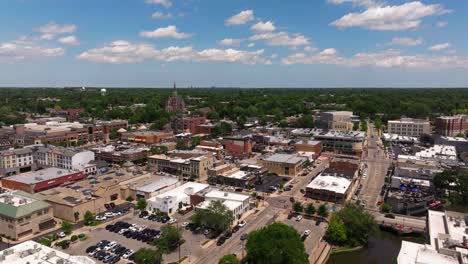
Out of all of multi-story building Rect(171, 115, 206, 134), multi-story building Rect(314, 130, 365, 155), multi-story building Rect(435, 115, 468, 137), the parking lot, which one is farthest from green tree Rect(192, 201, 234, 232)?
multi-story building Rect(435, 115, 468, 137)

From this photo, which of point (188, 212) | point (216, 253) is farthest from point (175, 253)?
point (188, 212)

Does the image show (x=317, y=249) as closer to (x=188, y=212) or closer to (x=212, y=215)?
(x=212, y=215)

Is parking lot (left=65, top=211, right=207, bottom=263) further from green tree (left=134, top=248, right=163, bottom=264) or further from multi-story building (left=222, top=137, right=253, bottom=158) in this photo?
multi-story building (left=222, top=137, right=253, bottom=158)

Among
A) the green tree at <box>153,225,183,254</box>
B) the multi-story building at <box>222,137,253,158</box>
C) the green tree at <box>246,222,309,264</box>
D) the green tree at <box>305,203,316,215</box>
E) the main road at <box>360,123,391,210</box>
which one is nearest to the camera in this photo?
the green tree at <box>246,222,309,264</box>

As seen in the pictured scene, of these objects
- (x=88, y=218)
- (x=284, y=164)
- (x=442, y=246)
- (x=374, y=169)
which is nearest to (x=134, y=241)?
(x=88, y=218)

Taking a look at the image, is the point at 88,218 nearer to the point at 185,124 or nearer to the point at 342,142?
the point at 342,142

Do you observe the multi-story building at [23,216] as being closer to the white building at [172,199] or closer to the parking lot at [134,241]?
the parking lot at [134,241]
